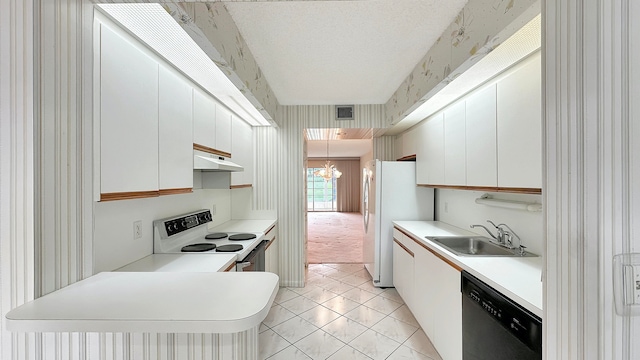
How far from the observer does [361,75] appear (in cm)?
234

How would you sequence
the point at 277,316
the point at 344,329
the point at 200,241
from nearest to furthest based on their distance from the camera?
the point at 200,241
the point at 344,329
the point at 277,316

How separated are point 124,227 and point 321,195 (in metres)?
9.70

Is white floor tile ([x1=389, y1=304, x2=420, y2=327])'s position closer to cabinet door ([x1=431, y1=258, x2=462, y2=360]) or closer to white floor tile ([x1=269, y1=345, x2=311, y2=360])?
cabinet door ([x1=431, y1=258, x2=462, y2=360])

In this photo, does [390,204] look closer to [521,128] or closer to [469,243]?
[469,243]

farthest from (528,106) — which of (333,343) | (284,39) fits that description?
(333,343)

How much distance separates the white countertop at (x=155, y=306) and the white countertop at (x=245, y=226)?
1836 mm

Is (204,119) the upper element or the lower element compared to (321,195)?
upper

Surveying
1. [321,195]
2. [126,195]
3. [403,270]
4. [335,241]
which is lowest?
[335,241]

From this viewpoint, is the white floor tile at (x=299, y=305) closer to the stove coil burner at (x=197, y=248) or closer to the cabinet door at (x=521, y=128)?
the stove coil burner at (x=197, y=248)

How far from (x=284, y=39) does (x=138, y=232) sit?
5.35 ft

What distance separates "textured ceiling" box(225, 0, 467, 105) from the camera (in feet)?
4.70

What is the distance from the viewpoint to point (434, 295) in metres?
2.01

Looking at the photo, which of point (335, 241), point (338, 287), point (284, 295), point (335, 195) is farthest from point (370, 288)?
point (335, 195)

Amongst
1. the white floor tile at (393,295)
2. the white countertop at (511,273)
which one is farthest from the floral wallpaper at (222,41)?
the white floor tile at (393,295)
